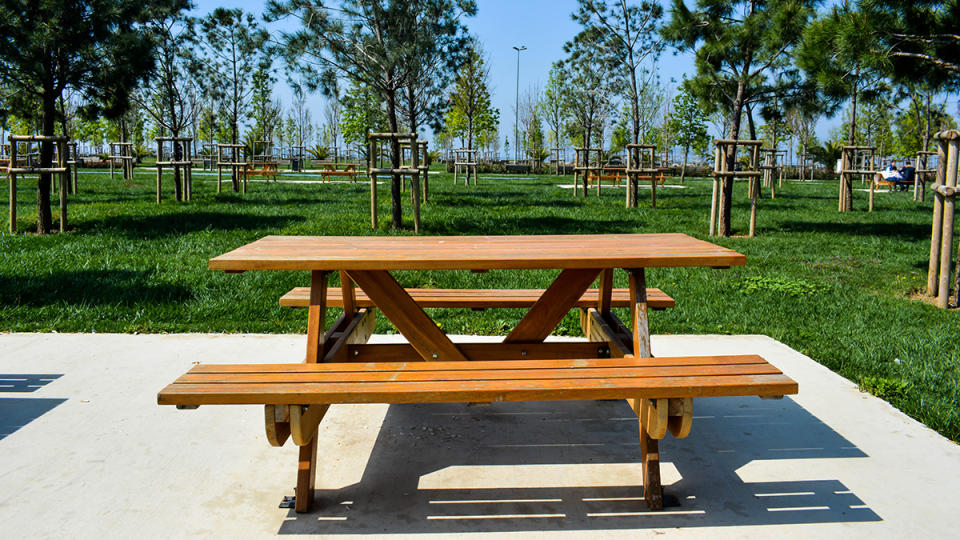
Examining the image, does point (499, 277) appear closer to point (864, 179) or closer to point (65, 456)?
point (65, 456)

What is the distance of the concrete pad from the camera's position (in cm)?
255

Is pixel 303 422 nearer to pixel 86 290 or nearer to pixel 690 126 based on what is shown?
pixel 86 290

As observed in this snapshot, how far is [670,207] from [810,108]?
3984 millimetres

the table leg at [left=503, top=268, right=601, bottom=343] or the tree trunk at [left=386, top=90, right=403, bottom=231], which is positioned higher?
the tree trunk at [left=386, top=90, right=403, bottom=231]

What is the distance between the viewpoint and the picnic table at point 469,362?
2.42 m

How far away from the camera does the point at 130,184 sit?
19812mm

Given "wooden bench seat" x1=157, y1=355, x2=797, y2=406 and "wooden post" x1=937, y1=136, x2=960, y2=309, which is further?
"wooden post" x1=937, y1=136, x2=960, y2=309

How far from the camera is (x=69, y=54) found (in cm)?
1010

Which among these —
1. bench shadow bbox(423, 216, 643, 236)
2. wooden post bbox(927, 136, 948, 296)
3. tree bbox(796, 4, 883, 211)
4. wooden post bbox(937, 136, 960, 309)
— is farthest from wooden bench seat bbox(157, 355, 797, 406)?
bench shadow bbox(423, 216, 643, 236)

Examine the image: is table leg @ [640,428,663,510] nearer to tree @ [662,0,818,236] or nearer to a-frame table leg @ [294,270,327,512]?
a-frame table leg @ [294,270,327,512]

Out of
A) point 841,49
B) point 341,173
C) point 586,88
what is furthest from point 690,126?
point 841,49

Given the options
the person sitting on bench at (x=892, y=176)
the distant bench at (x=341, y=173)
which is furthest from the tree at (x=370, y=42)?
the person sitting on bench at (x=892, y=176)

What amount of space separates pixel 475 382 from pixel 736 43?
10.5 m

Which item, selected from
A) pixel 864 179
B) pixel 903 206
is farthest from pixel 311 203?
pixel 864 179
